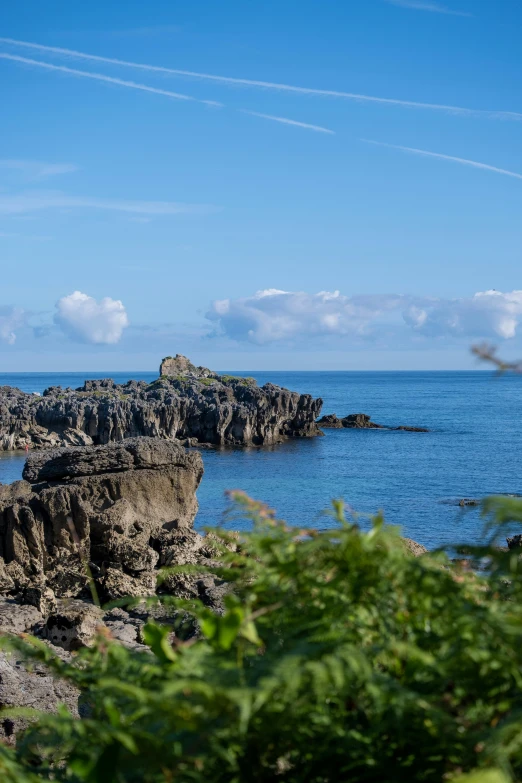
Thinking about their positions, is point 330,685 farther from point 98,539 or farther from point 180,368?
point 180,368

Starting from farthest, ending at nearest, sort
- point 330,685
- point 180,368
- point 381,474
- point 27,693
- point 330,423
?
point 180,368, point 330,423, point 381,474, point 27,693, point 330,685

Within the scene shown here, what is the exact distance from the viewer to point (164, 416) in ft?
208

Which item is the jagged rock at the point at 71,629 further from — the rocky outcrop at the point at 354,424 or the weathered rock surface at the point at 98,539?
the rocky outcrop at the point at 354,424

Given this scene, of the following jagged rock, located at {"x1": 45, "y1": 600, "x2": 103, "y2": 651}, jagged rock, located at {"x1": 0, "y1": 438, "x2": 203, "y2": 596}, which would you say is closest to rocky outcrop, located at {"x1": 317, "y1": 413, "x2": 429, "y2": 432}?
jagged rock, located at {"x1": 0, "y1": 438, "x2": 203, "y2": 596}

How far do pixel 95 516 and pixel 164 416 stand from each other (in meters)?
47.2

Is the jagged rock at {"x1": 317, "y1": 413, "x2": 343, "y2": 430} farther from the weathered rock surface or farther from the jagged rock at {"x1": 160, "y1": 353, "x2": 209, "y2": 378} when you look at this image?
the weathered rock surface

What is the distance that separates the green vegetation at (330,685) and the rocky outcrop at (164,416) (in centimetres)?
5330

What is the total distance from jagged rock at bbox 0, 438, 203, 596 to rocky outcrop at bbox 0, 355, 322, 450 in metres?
36.0

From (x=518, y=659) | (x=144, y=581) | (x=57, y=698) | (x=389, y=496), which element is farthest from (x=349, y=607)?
(x=389, y=496)

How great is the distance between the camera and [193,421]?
217ft

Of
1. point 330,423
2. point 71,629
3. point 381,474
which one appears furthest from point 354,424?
point 71,629

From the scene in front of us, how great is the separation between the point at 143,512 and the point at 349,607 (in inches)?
654

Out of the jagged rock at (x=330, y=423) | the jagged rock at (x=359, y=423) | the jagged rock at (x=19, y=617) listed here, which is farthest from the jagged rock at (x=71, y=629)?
the jagged rock at (x=330, y=423)

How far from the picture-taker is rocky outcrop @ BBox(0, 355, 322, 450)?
59656mm
